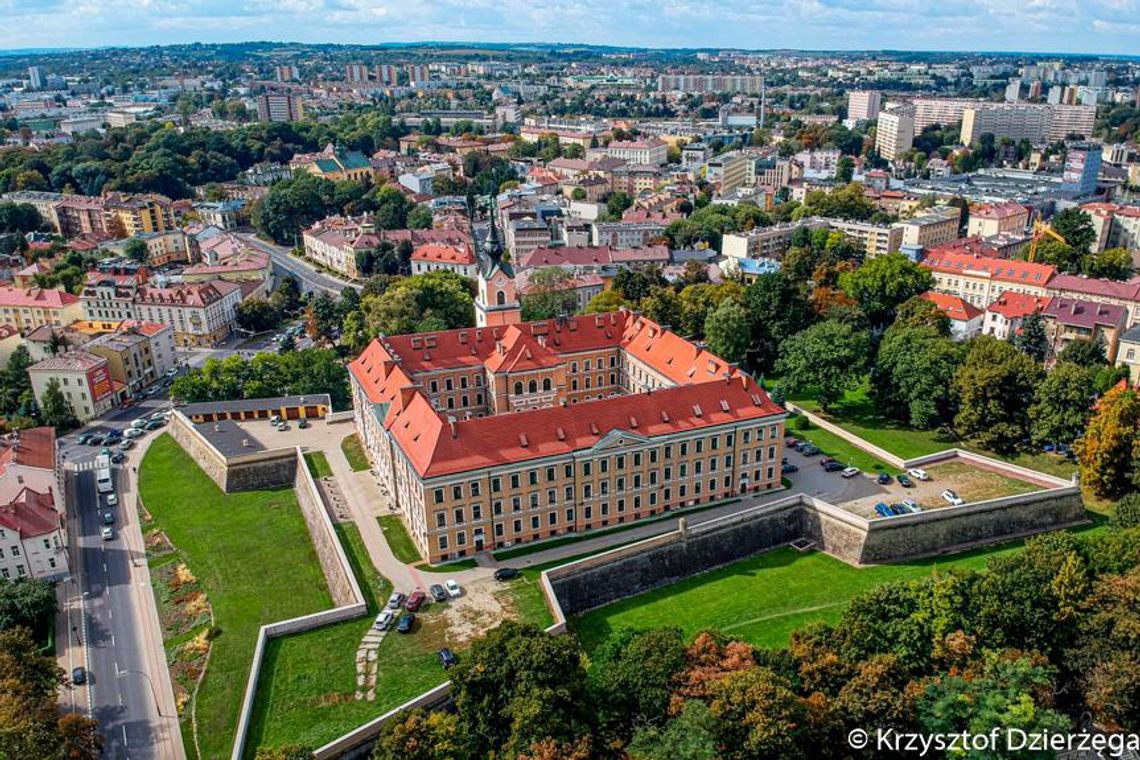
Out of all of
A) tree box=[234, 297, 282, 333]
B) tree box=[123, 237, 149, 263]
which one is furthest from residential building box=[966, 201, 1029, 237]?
tree box=[123, 237, 149, 263]

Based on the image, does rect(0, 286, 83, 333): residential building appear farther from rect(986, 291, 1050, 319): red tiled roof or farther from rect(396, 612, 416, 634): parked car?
rect(986, 291, 1050, 319): red tiled roof

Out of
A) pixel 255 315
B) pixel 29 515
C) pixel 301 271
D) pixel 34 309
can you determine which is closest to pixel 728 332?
pixel 29 515

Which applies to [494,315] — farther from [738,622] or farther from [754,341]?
[738,622]

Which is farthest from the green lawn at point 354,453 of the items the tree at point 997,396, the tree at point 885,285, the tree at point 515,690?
the tree at point 885,285

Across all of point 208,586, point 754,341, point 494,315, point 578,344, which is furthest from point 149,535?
point 754,341

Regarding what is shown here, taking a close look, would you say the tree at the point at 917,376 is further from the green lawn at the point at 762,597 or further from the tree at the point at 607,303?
the tree at the point at 607,303
